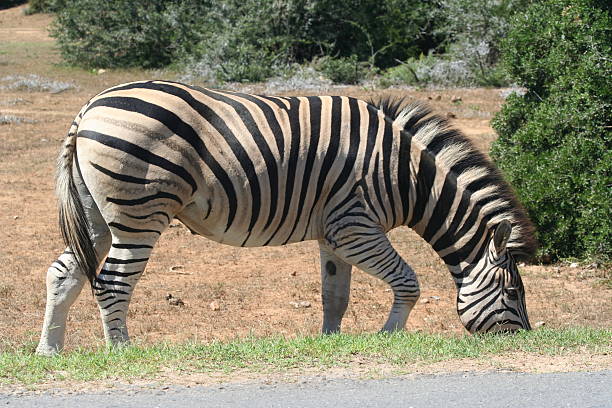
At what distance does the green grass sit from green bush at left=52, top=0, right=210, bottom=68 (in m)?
21.4

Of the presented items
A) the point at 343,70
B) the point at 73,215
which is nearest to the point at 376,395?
the point at 73,215

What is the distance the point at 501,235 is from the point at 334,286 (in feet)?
4.64

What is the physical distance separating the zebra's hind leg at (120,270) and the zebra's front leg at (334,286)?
1.59 metres

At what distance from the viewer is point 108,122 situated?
240 inches

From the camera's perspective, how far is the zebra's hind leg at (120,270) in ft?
20.1

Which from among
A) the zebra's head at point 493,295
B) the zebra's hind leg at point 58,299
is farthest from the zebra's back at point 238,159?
the zebra's head at point 493,295

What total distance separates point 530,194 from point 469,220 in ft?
11.9

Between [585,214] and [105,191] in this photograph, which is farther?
[585,214]

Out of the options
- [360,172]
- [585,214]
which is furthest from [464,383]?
[585,214]

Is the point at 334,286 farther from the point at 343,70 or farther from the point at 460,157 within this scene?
the point at 343,70

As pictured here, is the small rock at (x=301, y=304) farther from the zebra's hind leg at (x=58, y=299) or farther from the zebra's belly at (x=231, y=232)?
the zebra's hind leg at (x=58, y=299)

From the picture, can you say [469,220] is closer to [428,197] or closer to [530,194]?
[428,197]

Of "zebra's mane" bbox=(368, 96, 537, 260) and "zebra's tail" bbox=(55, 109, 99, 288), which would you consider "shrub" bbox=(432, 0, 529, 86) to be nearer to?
"zebra's mane" bbox=(368, 96, 537, 260)

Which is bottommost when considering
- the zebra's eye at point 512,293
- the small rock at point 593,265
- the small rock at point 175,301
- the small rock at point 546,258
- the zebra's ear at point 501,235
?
the small rock at point 175,301
